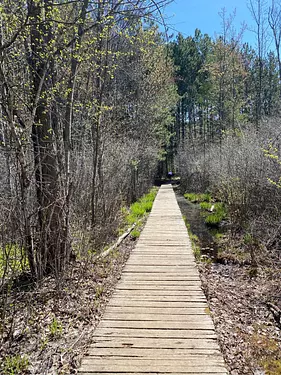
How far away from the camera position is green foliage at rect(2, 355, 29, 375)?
221cm

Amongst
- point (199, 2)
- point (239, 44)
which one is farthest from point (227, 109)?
point (199, 2)

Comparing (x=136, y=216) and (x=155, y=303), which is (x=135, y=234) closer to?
(x=136, y=216)

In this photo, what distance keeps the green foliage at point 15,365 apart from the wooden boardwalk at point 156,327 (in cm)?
47

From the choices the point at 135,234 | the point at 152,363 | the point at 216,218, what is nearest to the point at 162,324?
the point at 152,363

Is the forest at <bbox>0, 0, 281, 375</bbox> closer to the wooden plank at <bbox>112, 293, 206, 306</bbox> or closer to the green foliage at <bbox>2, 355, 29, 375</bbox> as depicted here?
the green foliage at <bbox>2, 355, 29, 375</bbox>

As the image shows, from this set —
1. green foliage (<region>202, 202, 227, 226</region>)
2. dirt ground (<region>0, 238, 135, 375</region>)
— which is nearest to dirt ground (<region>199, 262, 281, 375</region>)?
dirt ground (<region>0, 238, 135, 375</region>)

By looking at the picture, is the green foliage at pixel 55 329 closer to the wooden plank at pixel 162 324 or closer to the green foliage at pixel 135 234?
the wooden plank at pixel 162 324

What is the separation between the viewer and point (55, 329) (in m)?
2.73

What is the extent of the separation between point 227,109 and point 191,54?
12958 mm

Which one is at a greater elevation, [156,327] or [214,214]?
[156,327]

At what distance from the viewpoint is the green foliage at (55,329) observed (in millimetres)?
2699

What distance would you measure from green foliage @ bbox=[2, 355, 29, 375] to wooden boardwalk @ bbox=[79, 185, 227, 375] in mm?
467

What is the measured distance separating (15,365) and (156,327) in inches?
49.9

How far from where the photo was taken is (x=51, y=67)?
12.3 ft
